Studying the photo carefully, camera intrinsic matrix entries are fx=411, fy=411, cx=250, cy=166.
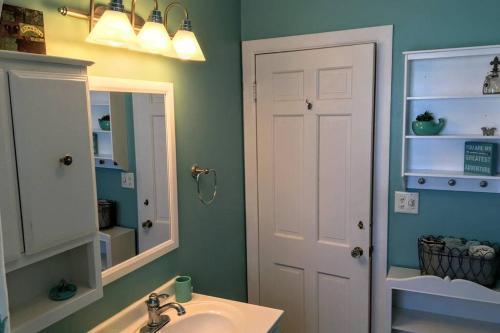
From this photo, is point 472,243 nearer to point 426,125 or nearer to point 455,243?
point 455,243

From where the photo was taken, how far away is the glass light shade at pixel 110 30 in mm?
1271

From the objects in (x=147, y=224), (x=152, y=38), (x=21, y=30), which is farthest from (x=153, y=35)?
(x=147, y=224)

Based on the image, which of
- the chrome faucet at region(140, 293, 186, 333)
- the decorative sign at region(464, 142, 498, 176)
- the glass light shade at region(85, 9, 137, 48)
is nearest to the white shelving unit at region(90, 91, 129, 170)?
the glass light shade at region(85, 9, 137, 48)

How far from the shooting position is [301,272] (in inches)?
94.0

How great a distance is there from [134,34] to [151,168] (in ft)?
1.80

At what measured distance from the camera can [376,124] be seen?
2119mm

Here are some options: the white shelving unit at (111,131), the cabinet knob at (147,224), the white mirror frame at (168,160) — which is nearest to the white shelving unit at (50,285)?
the white mirror frame at (168,160)

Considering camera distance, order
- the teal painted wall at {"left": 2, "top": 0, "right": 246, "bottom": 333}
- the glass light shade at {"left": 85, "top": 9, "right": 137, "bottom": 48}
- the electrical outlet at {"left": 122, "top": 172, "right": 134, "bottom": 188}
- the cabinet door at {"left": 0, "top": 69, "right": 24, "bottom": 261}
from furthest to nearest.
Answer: the electrical outlet at {"left": 122, "top": 172, "right": 134, "bottom": 188}, the teal painted wall at {"left": 2, "top": 0, "right": 246, "bottom": 333}, the glass light shade at {"left": 85, "top": 9, "right": 137, "bottom": 48}, the cabinet door at {"left": 0, "top": 69, "right": 24, "bottom": 261}

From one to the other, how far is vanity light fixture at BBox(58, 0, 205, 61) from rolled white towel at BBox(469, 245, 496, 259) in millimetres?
1479

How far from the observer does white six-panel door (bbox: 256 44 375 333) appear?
7.03 ft

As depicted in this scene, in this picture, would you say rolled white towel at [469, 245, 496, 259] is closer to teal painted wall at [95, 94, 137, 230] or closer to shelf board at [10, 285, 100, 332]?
teal painted wall at [95, 94, 137, 230]

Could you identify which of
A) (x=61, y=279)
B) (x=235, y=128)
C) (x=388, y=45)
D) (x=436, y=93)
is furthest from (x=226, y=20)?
(x=61, y=279)

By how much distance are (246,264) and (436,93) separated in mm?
1449

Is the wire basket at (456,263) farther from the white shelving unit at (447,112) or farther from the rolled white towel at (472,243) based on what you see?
the white shelving unit at (447,112)
